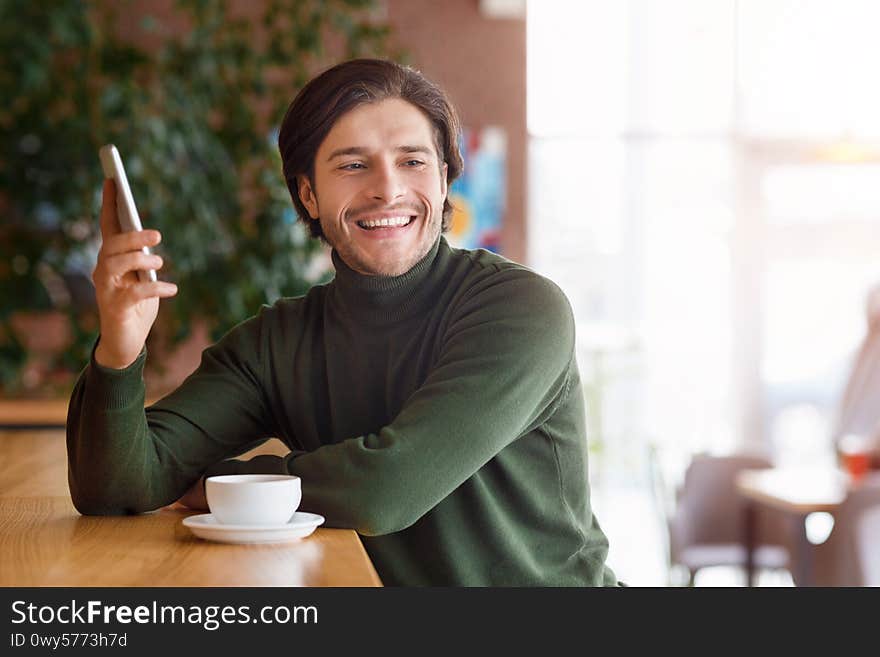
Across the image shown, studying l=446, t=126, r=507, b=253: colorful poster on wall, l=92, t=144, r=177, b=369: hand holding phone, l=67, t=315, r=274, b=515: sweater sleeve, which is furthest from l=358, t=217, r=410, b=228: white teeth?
l=446, t=126, r=507, b=253: colorful poster on wall

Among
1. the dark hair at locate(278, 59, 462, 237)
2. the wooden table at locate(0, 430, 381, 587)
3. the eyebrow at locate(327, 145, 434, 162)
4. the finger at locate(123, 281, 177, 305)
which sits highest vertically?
the dark hair at locate(278, 59, 462, 237)

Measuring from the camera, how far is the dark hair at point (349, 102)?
6.10 ft

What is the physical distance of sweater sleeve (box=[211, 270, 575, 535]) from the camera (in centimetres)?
156

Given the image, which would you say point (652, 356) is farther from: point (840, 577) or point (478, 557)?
point (478, 557)

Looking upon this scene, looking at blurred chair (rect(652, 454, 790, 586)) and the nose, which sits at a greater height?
the nose

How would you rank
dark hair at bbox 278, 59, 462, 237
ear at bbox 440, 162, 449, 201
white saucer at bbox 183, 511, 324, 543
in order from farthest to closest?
Result: 1. ear at bbox 440, 162, 449, 201
2. dark hair at bbox 278, 59, 462, 237
3. white saucer at bbox 183, 511, 324, 543

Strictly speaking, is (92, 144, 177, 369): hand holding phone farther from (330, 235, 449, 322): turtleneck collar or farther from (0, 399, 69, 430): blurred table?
(0, 399, 69, 430): blurred table

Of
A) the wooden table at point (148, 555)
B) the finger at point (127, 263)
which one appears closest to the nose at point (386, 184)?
the finger at point (127, 263)

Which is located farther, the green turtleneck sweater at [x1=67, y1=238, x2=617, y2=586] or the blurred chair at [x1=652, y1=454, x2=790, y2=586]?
the blurred chair at [x1=652, y1=454, x2=790, y2=586]

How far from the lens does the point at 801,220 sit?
8.30 meters

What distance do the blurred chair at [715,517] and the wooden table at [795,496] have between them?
6 centimetres

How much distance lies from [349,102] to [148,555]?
0.74 meters

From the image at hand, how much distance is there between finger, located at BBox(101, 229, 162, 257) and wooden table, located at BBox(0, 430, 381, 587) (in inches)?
13.1

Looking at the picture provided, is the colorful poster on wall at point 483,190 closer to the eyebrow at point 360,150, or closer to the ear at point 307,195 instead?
the ear at point 307,195
